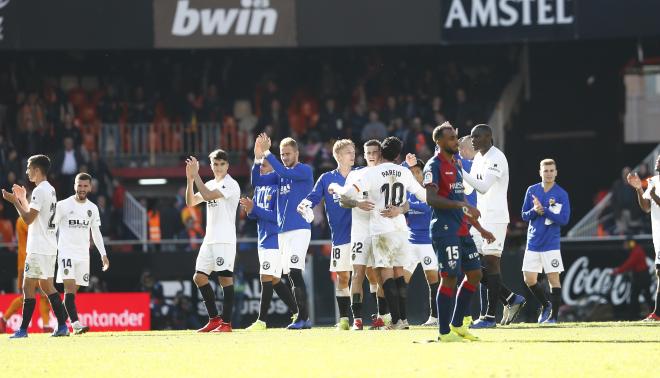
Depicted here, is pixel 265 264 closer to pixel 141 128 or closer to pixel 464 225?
pixel 464 225

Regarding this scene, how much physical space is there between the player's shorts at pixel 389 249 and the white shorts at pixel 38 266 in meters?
4.08

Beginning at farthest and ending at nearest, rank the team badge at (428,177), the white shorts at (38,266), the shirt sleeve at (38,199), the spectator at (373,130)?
the spectator at (373,130)
the white shorts at (38,266)
the shirt sleeve at (38,199)
the team badge at (428,177)

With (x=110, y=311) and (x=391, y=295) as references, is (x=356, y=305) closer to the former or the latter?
(x=391, y=295)

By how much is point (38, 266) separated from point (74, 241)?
3.06 feet

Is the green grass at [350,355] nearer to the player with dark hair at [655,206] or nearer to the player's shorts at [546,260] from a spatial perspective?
the player with dark hair at [655,206]

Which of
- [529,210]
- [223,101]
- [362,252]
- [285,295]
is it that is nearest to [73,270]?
[285,295]

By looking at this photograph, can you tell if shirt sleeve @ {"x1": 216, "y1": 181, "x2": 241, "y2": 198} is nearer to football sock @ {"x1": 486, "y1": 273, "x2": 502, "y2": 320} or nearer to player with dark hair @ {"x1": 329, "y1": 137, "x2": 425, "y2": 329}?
player with dark hair @ {"x1": 329, "y1": 137, "x2": 425, "y2": 329}

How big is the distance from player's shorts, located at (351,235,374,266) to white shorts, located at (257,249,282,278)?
1.79 m

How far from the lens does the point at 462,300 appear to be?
12305 mm

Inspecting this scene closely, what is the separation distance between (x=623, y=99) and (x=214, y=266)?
19.5 metres

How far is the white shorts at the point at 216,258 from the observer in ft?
52.5

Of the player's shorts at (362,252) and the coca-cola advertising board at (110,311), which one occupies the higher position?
the player's shorts at (362,252)

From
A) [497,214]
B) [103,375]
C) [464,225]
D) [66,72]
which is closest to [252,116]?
[66,72]

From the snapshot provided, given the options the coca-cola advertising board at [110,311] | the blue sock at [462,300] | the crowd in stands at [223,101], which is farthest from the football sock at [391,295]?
the crowd in stands at [223,101]
